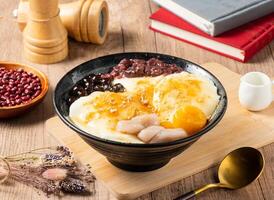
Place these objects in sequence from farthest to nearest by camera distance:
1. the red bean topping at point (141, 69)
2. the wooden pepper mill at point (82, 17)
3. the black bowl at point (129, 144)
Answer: the wooden pepper mill at point (82, 17) → the red bean topping at point (141, 69) → the black bowl at point (129, 144)

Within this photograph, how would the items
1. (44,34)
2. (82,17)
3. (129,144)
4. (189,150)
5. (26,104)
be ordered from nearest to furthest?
(129,144) → (189,150) → (26,104) → (44,34) → (82,17)

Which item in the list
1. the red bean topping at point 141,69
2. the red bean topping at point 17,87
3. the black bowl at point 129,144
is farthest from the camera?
the red bean topping at point 17,87

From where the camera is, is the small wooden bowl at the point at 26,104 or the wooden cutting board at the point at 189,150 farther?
the small wooden bowl at the point at 26,104

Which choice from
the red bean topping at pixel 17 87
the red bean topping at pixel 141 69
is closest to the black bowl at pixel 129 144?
the red bean topping at pixel 141 69

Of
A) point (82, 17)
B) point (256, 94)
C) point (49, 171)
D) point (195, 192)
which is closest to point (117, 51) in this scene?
point (82, 17)

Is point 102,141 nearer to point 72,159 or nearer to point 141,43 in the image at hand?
point 72,159

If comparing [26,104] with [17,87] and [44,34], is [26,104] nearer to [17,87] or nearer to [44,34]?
[17,87]

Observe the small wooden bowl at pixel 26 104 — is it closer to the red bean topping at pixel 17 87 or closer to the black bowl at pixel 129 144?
the red bean topping at pixel 17 87
